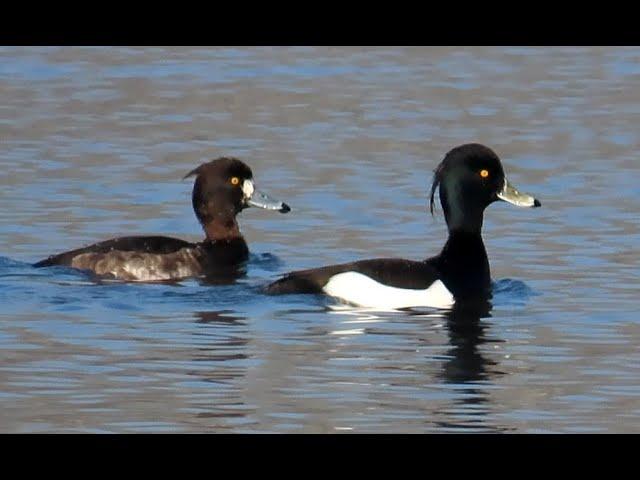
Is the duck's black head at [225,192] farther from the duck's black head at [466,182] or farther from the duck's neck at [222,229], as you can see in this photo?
the duck's black head at [466,182]

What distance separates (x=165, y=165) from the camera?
16281 mm

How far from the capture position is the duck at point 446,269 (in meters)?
11.7

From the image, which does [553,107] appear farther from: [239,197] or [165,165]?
[239,197]

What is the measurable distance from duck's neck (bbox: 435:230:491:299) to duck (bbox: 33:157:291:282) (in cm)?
168

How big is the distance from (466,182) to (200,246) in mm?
2005

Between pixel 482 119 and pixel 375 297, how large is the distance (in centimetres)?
666

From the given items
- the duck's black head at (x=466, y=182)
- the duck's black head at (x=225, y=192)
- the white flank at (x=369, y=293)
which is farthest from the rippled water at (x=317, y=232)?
the duck's black head at (x=466, y=182)

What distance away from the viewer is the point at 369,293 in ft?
38.3

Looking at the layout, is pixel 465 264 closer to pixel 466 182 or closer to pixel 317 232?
pixel 466 182

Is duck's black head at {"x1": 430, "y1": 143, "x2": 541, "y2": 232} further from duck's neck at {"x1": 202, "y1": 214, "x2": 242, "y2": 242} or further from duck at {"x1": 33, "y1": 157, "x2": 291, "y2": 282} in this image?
duck's neck at {"x1": 202, "y1": 214, "x2": 242, "y2": 242}

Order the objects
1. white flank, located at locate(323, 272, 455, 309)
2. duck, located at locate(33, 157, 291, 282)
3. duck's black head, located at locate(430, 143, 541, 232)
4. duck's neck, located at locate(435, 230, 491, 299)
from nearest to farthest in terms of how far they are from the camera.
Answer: white flank, located at locate(323, 272, 455, 309), duck's neck, located at locate(435, 230, 491, 299), duck's black head, located at locate(430, 143, 541, 232), duck, located at locate(33, 157, 291, 282)

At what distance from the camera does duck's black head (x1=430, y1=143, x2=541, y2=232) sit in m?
12.4

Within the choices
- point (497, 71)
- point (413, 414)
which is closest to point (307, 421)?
point (413, 414)

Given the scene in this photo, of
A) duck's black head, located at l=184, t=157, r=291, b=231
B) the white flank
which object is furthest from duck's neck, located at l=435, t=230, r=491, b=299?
duck's black head, located at l=184, t=157, r=291, b=231
